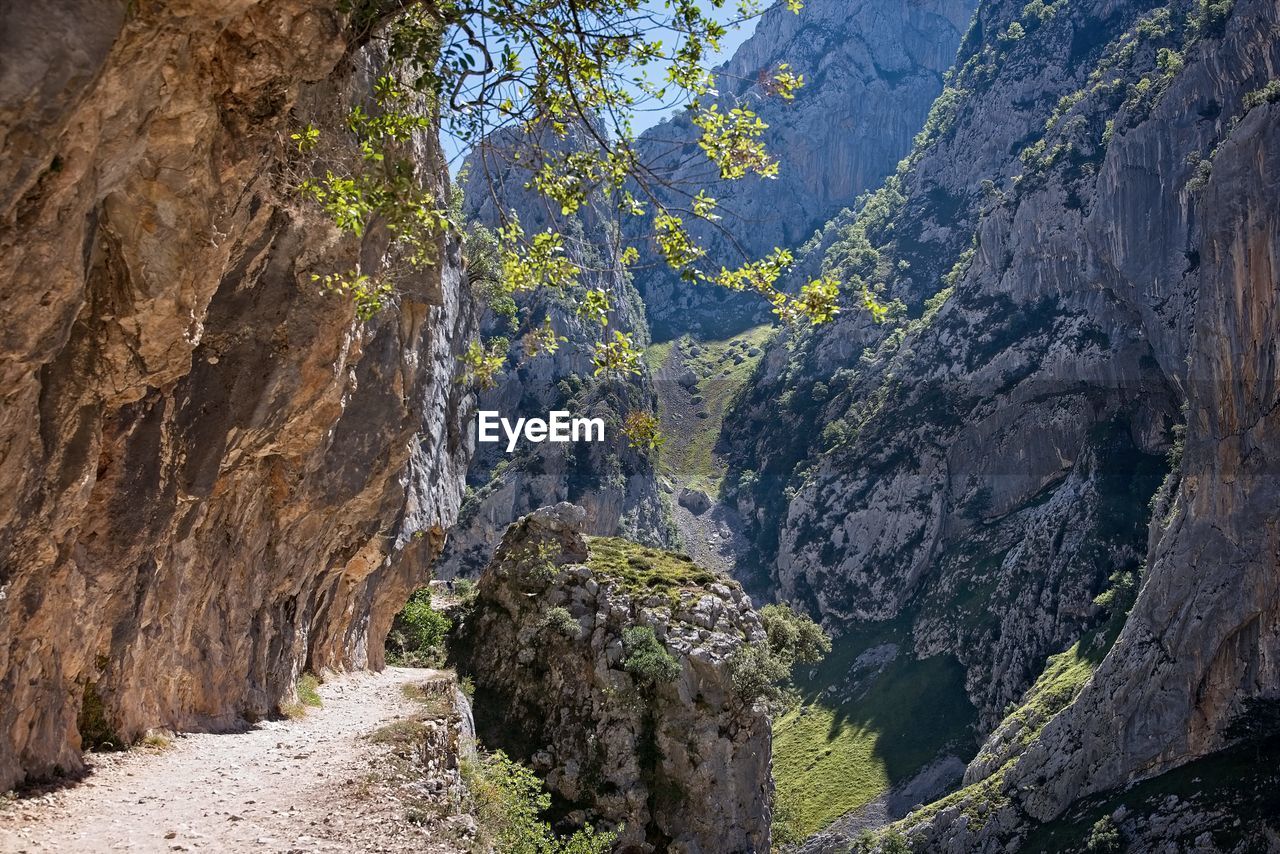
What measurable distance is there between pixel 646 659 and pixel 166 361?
21070 mm

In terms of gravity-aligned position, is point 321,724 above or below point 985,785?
above

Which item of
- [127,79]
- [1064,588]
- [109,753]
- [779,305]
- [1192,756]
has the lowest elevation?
[1192,756]

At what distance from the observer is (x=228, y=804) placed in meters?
9.23

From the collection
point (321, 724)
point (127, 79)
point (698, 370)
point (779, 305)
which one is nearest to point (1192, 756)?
point (321, 724)

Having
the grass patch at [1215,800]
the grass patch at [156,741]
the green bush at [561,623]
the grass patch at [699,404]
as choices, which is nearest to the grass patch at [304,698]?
the grass patch at [156,741]

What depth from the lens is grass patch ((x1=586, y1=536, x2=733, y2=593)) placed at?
31453 mm

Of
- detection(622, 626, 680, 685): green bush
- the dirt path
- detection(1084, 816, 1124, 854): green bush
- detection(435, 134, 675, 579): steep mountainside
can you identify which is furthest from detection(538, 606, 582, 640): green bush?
detection(435, 134, 675, 579): steep mountainside

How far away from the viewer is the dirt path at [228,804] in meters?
7.87

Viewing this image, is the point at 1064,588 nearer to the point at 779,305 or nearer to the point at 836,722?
the point at 836,722

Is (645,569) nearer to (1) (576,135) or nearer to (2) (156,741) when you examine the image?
(2) (156,741)

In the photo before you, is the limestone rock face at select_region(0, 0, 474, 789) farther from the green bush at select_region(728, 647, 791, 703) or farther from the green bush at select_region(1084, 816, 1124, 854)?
the green bush at select_region(1084, 816, 1124, 854)

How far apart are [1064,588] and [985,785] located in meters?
29.4

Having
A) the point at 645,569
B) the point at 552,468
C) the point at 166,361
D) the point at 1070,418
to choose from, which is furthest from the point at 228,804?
the point at 1070,418

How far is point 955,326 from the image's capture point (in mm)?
117688
